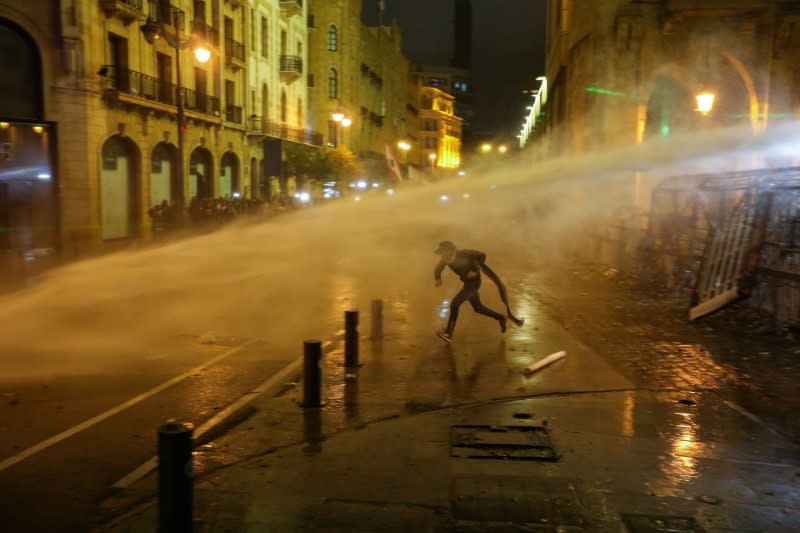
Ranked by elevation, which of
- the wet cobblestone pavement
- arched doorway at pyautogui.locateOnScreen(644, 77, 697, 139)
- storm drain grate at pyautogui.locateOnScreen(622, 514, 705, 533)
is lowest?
storm drain grate at pyautogui.locateOnScreen(622, 514, 705, 533)

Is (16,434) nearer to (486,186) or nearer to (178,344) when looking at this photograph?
(178,344)

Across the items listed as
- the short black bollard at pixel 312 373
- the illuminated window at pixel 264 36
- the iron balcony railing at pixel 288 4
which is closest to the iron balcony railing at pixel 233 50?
the illuminated window at pixel 264 36

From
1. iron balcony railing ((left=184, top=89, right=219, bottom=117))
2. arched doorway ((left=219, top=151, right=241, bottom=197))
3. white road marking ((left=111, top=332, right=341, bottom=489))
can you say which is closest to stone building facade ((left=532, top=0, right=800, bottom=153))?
white road marking ((left=111, top=332, right=341, bottom=489))

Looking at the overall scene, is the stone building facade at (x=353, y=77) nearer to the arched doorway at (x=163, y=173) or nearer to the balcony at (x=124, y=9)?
the arched doorway at (x=163, y=173)

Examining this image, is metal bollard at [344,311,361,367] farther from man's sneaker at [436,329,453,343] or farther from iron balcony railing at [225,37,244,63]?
iron balcony railing at [225,37,244,63]

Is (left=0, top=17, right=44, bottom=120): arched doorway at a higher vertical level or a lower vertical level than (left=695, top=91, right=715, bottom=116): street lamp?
higher

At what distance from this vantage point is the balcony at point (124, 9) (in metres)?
23.1

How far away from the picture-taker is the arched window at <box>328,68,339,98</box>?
50.8 m

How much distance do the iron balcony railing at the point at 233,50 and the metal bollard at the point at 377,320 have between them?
2657 cm

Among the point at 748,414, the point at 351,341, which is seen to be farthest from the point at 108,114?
the point at 748,414

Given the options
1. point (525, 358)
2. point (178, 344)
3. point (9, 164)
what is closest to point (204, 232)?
point (9, 164)

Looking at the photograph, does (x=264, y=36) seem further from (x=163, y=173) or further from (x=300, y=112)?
(x=163, y=173)

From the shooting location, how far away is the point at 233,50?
33281mm

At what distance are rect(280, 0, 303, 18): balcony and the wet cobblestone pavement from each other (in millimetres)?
31444
